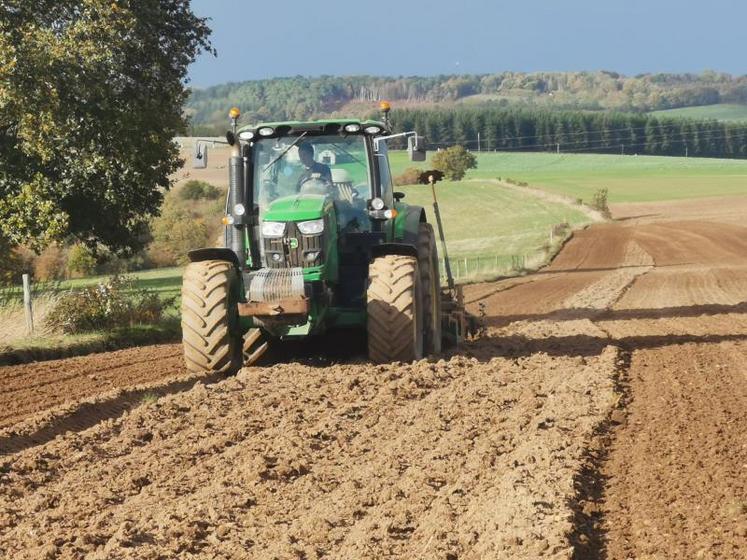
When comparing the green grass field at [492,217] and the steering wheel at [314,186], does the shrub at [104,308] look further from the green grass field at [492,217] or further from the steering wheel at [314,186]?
the green grass field at [492,217]

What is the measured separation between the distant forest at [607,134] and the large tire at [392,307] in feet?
337

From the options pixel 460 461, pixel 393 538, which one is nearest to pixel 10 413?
pixel 460 461

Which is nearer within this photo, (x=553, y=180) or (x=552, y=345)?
(x=552, y=345)

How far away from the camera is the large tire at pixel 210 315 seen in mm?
10516

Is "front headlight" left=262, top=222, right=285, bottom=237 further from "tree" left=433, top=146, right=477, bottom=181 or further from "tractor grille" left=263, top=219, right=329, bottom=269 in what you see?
"tree" left=433, top=146, right=477, bottom=181

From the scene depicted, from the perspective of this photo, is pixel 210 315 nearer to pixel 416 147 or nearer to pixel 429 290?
pixel 429 290

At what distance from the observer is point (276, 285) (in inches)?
410

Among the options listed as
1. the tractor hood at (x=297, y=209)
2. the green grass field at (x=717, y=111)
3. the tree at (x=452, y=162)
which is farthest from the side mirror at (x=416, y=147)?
the green grass field at (x=717, y=111)

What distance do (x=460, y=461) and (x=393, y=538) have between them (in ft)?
5.45

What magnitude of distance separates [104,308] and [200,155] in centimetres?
633

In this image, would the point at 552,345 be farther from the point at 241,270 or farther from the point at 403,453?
the point at 403,453

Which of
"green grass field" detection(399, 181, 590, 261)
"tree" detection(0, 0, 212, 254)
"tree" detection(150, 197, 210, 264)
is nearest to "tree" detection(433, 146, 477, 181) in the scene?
"green grass field" detection(399, 181, 590, 261)

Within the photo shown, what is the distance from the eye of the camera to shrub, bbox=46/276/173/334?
16.4 meters

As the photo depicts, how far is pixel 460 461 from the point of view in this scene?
23.4ft
